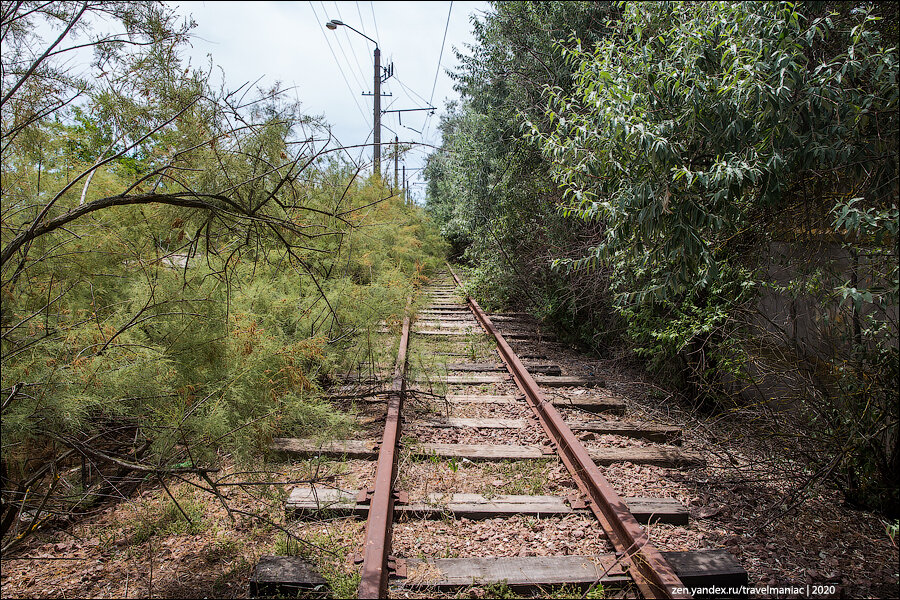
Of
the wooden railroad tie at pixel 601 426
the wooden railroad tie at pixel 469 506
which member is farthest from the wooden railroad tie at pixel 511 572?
the wooden railroad tie at pixel 601 426

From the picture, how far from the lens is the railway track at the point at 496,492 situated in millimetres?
2754

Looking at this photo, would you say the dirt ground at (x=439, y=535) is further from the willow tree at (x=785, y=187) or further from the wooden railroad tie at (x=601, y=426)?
the wooden railroad tie at (x=601, y=426)

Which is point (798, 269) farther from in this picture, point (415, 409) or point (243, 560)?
point (243, 560)

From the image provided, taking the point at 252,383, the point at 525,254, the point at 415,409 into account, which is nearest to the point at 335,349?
the point at 415,409

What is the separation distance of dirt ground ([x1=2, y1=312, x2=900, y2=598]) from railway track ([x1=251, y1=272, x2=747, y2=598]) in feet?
0.15

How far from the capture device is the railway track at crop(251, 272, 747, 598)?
9.04ft

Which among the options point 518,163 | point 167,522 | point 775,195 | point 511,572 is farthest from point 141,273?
point 518,163

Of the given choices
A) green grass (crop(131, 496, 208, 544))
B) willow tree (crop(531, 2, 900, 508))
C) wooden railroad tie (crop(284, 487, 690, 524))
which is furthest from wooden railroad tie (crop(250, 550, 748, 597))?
willow tree (crop(531, 2, 900, 508))

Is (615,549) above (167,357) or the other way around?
the other way around

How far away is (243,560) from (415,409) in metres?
2.60

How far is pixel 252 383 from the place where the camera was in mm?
4062

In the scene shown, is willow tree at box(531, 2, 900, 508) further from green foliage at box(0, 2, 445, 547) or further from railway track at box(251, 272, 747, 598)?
green foliage at box(0, 2, 445, 547)

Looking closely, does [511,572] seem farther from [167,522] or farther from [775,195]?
[775,195]

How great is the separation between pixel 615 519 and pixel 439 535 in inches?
41.6
